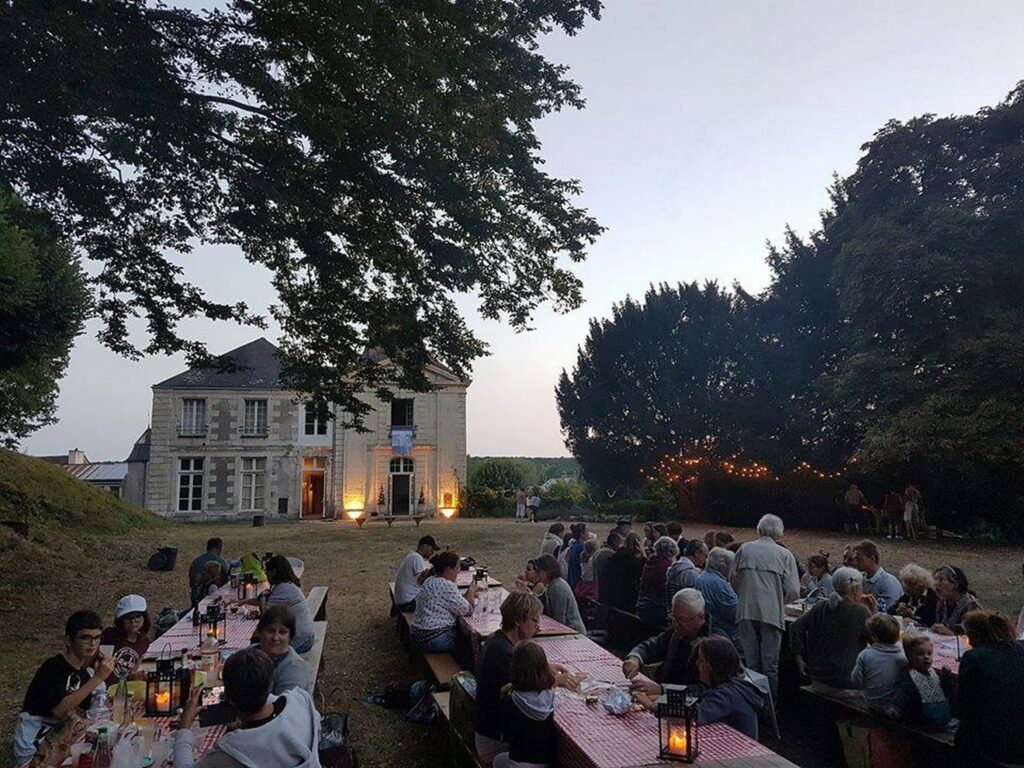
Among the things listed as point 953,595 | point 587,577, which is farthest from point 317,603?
point 953,595

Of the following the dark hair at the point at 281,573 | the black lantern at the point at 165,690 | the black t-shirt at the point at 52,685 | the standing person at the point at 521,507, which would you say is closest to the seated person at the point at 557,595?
the dark hair at the point at 281,573

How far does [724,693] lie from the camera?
3516 millimetres

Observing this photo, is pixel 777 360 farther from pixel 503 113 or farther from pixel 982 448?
pixel 503 113

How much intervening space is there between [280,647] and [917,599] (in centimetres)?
640

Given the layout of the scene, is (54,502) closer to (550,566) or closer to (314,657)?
(314,657)

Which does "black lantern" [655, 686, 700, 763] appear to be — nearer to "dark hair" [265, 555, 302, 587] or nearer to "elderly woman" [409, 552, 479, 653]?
"elderly woman" [409, 552, 479, 653]

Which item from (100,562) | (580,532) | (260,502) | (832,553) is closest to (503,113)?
(580,532)

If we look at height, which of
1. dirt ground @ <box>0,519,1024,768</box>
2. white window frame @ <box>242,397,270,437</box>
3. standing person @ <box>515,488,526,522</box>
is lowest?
dirt ground @ <box>0,519,1024,768</box>

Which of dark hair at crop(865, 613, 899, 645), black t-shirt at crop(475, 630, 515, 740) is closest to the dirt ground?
dark hair at crop(865, 613, 899, 645)

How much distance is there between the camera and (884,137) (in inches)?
815

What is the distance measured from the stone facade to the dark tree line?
27.7 ft

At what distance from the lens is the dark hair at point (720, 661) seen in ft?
11.8

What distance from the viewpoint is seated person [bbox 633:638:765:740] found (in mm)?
3465

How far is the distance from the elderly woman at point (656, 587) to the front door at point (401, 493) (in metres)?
28.2
